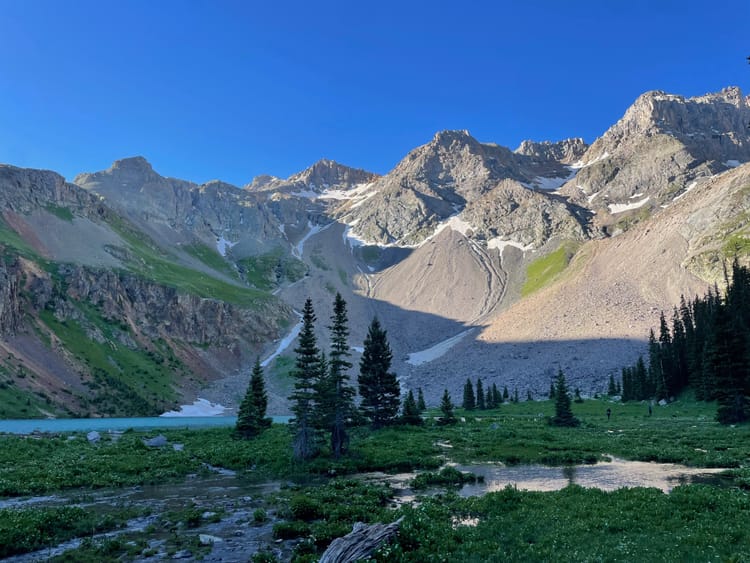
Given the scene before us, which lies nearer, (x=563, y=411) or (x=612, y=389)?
(x=563, y=411)

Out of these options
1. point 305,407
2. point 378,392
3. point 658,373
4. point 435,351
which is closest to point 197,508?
point 305,407

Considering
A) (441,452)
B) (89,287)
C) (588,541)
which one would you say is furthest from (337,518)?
(89,287)

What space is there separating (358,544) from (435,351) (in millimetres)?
161822

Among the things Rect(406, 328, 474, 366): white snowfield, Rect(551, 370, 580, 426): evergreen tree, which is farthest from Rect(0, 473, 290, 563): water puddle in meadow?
Rect(406, 328, 474, 366): white snowfield

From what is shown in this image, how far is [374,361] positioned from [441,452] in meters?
18.5

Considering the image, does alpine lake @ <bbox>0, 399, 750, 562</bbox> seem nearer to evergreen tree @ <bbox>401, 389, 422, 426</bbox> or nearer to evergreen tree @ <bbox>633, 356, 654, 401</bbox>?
evergreen tree @ <bbox>401, 389, 422, 426</bbox>

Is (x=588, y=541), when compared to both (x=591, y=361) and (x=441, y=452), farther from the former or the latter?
(x=591, y=361)

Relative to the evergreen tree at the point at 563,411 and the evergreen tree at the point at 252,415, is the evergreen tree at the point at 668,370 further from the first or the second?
the evergreen tree at the point at 252,415

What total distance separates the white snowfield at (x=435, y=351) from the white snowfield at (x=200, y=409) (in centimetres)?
6782

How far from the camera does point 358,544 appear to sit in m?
12.1

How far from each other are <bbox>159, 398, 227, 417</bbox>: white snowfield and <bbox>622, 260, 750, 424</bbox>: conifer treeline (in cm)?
9367

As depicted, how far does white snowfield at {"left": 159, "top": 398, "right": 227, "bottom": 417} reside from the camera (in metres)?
112

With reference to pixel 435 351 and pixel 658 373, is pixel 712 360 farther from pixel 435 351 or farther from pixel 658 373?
pixel 435 351

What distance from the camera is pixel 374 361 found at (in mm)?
54000
